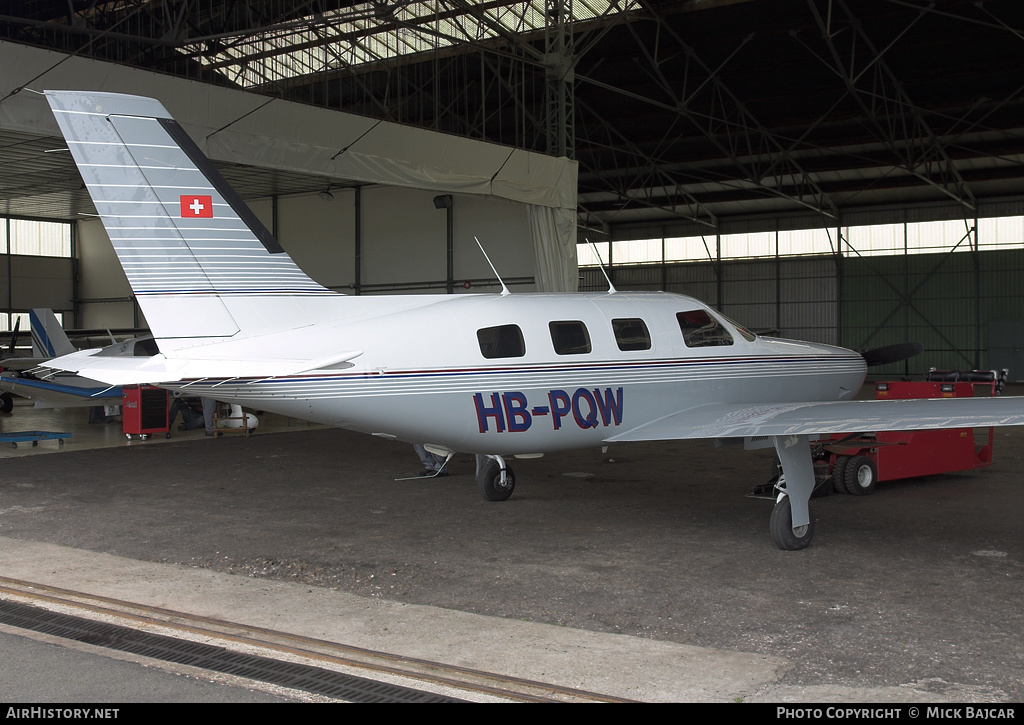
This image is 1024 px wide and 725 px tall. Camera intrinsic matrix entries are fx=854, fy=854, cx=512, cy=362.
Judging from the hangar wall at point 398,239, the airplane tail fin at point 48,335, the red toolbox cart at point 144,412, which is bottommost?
the red toolbox cart at point 144,412

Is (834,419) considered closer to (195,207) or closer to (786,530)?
(786,530)

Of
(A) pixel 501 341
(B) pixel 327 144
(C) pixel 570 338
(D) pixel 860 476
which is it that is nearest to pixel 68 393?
(B) pixel 327 144

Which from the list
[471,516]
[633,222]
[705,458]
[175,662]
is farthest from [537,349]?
[633,222]

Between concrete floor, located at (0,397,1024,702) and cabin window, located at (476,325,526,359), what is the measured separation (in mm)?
1974

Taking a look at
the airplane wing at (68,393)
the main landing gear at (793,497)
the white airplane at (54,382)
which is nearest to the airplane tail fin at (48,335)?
the white airplane at (54,382)

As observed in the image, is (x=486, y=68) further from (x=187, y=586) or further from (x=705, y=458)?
(x=187, y=586)

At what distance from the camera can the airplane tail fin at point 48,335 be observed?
2436 centimetres

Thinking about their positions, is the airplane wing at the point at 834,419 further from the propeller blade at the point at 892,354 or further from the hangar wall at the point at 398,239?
the hangar wall at the point at 398,239

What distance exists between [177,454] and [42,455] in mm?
2383

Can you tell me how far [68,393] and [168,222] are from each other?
49.1 feet

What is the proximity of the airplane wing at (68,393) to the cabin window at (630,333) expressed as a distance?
1510 cm

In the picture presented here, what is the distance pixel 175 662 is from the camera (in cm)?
545

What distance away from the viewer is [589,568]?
784cm

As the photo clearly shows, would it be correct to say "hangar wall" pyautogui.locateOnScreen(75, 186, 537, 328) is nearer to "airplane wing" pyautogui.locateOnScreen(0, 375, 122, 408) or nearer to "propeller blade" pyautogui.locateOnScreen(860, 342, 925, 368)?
"airplane wing" pyautogui.locateOnScreen(0, 375, 122, 408)
